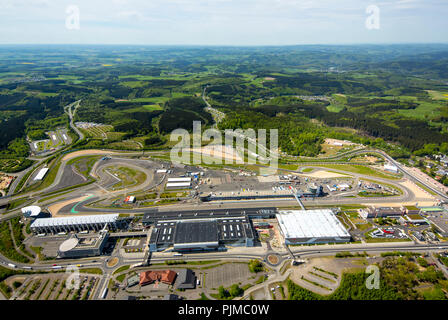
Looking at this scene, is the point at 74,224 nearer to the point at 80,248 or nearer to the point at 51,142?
the point at 80,248

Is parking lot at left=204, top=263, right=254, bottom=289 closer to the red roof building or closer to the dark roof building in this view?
the dark roof building

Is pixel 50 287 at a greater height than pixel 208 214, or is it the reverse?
pixel 208 214

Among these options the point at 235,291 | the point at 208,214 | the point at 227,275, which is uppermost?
the point at 208,214

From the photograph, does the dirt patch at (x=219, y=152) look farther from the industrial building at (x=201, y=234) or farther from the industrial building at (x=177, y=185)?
the industrial building at (x=201, y=234)

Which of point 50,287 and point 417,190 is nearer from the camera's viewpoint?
point 50,287

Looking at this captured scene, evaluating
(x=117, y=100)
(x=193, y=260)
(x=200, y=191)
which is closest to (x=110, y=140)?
(x=200, y=191)

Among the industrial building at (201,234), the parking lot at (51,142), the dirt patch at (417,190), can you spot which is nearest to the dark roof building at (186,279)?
the industrial building at (201,234)

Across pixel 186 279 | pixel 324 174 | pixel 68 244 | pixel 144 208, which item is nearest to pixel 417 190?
pixel 324 174

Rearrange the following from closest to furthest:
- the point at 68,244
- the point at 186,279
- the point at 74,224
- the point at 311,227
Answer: the point at 186,279, the point at 68,244, the point at 311,227, the point at 74,224

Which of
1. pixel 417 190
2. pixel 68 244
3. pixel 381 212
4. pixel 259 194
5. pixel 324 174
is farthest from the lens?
pixel 324 174
